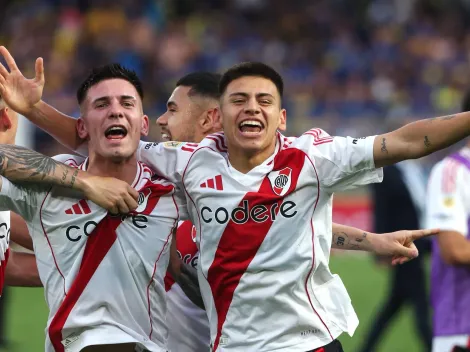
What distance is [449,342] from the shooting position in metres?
6.64

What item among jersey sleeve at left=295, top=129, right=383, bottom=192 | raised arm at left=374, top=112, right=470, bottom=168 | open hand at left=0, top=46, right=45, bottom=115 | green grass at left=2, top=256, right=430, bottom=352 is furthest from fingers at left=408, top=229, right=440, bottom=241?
green grass at left=2, top=256, right=430, bottom=352

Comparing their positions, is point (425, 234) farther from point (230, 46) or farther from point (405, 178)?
point (230, 46)

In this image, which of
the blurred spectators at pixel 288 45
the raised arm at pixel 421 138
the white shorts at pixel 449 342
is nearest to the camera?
the raised arm at pixel 421 138

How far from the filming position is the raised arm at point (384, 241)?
520 centimetres

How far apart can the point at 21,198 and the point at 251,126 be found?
125 cm

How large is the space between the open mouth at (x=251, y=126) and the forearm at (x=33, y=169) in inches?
35.0

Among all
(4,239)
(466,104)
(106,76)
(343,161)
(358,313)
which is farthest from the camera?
(358,313)

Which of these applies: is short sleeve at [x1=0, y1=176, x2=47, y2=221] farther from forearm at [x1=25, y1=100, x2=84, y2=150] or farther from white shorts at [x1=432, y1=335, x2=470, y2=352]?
white shorts at [x1=432, y1=335, x2=470, y2=352]

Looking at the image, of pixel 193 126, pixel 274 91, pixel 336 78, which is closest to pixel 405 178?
pixel 193 126

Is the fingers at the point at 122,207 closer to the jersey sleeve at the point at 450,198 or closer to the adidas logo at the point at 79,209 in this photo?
the adidas logo at the point at 79,209

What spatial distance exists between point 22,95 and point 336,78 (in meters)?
16.9

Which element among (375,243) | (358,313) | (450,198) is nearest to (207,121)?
(375,243)

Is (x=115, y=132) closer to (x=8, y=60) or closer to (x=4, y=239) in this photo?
(x=8, y=60)

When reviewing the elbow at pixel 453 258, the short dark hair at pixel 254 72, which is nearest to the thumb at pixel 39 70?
the short dark hair at pixel 254 72
